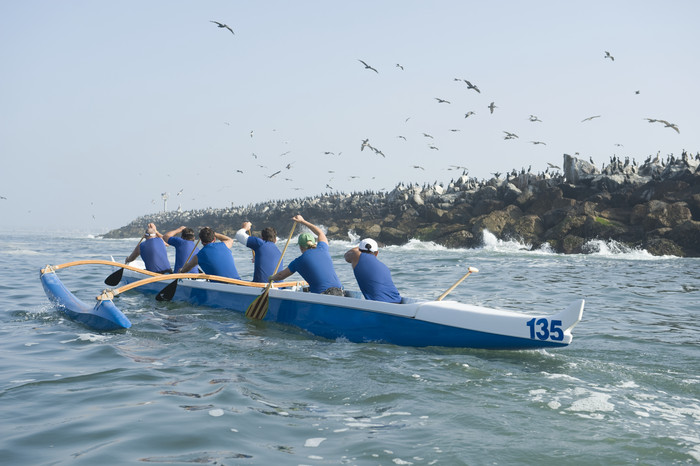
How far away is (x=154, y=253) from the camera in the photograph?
13.0m

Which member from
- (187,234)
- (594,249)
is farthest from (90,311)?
(594,249)

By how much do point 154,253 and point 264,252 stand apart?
3.68 meters

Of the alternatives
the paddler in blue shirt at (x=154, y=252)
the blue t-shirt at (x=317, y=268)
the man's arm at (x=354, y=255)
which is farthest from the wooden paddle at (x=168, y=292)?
the man's arm at (x=354, y=255)

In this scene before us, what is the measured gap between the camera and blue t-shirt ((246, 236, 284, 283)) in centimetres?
1062

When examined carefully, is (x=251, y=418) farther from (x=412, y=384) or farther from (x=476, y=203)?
(x=476, y=203)

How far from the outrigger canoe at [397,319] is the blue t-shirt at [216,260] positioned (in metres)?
0.65

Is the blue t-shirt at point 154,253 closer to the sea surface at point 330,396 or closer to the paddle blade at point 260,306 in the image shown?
the sea surface at point 330,396

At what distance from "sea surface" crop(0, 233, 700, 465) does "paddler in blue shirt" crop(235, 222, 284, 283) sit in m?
1.09

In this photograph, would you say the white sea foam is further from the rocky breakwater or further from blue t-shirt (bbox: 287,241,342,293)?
the rocky breakwater

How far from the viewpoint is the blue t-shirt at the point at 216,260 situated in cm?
1102

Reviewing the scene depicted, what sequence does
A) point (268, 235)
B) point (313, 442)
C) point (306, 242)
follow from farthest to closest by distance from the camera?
point (268, 235), point (306, 242), point (313, 442)

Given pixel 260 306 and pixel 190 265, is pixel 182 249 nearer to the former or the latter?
pixel 190 265

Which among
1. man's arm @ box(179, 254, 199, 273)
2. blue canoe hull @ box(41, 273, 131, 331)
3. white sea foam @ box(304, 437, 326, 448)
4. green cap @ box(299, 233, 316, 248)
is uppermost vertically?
green cap @ box(299, 233, 316, 248)

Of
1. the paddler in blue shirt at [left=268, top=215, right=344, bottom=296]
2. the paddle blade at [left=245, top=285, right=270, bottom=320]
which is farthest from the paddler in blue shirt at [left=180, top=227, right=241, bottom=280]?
the paddler in blue shirt at [left=268, top=215, right=344, bottom=296]
